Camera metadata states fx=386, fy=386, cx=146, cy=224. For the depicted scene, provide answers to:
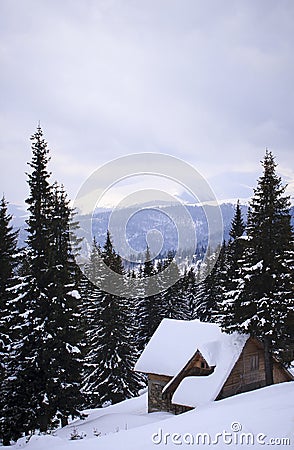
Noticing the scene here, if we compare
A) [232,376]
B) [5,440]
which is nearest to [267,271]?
[232,376]

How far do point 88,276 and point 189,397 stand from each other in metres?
16.4

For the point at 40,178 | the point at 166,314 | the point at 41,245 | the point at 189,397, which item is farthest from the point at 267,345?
the point at 166,314

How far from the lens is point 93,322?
101 feet

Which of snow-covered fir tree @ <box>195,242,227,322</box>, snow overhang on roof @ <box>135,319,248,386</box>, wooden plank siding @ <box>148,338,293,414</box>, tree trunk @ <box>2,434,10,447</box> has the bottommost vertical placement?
tree trunk @ <box>2,434,10,447</box>

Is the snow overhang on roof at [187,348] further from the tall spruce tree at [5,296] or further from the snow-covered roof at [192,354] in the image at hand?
the tall spruce tree at [5,296]

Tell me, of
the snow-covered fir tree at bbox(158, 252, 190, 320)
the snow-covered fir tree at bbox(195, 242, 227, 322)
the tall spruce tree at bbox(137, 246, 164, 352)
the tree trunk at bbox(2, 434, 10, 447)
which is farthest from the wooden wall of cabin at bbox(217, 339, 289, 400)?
the snow-covered fir tree at bbox(195, 242, 227, 322)

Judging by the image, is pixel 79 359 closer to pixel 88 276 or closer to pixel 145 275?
pixel 88 276

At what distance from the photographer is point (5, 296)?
18.5m

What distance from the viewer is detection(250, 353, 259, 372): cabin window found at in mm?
21781

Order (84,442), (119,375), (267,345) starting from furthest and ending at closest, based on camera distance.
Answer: (119,375) → (267,345) → (84,442)

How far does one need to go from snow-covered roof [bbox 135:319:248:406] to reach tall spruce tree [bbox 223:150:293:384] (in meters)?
2.22

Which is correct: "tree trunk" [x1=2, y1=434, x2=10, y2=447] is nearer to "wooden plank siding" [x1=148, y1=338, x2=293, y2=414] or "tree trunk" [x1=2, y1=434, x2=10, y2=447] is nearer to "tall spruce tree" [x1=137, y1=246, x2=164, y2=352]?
"wooden plank siding" [x1=148, y1=338, x2=293, y2=414]

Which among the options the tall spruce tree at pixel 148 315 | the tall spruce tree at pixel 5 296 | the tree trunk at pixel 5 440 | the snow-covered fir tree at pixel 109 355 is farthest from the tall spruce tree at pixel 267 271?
the tall spruce tree at pixel 148 315

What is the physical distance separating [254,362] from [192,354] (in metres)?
3.58
